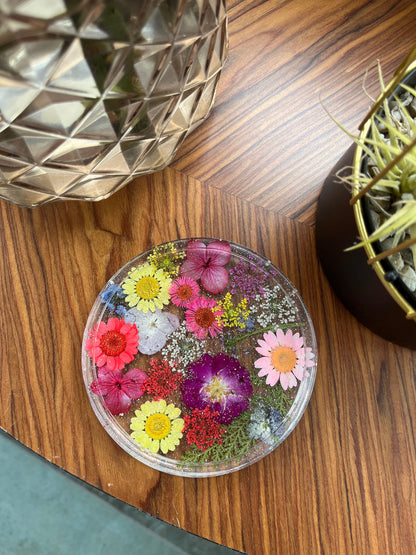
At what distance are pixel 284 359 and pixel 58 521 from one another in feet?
0.78

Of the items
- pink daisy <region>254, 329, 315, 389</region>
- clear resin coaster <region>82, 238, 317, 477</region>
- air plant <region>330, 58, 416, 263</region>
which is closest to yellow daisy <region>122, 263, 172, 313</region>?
clear resin coaster <region>82, 238, 317, 477</region>

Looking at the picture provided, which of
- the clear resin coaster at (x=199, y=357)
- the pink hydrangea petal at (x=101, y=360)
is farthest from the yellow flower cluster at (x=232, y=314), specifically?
the pink hydrangea petal at (x=101, y=360)

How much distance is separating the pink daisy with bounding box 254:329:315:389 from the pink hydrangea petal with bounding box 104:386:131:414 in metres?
0.13

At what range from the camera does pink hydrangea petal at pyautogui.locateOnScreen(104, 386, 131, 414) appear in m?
0.48

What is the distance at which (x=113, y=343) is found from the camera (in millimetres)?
490

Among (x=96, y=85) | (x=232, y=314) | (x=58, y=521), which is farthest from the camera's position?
(x=232, y=314)

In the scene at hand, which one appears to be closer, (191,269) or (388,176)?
(388,176)

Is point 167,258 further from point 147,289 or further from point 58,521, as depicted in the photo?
point 58,521

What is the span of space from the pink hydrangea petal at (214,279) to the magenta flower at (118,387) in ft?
0.34

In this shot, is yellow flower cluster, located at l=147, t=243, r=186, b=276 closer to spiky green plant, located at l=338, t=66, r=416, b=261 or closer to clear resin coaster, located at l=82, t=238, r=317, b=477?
clear resin coaster, located at l=82, t=238, r=317, b=477

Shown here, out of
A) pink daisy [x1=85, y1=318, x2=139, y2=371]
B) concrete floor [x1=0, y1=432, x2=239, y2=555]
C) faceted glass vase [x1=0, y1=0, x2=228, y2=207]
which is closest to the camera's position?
faceted glass vase [x1=0, y1=0, x2=228, y2=207]

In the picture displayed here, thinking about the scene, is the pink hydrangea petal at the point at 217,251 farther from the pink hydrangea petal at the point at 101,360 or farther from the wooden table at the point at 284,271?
the pink hydrangea petal at the point at 101,360

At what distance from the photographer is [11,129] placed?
31 centimetres

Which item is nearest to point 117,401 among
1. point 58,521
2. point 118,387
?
point 118,387
